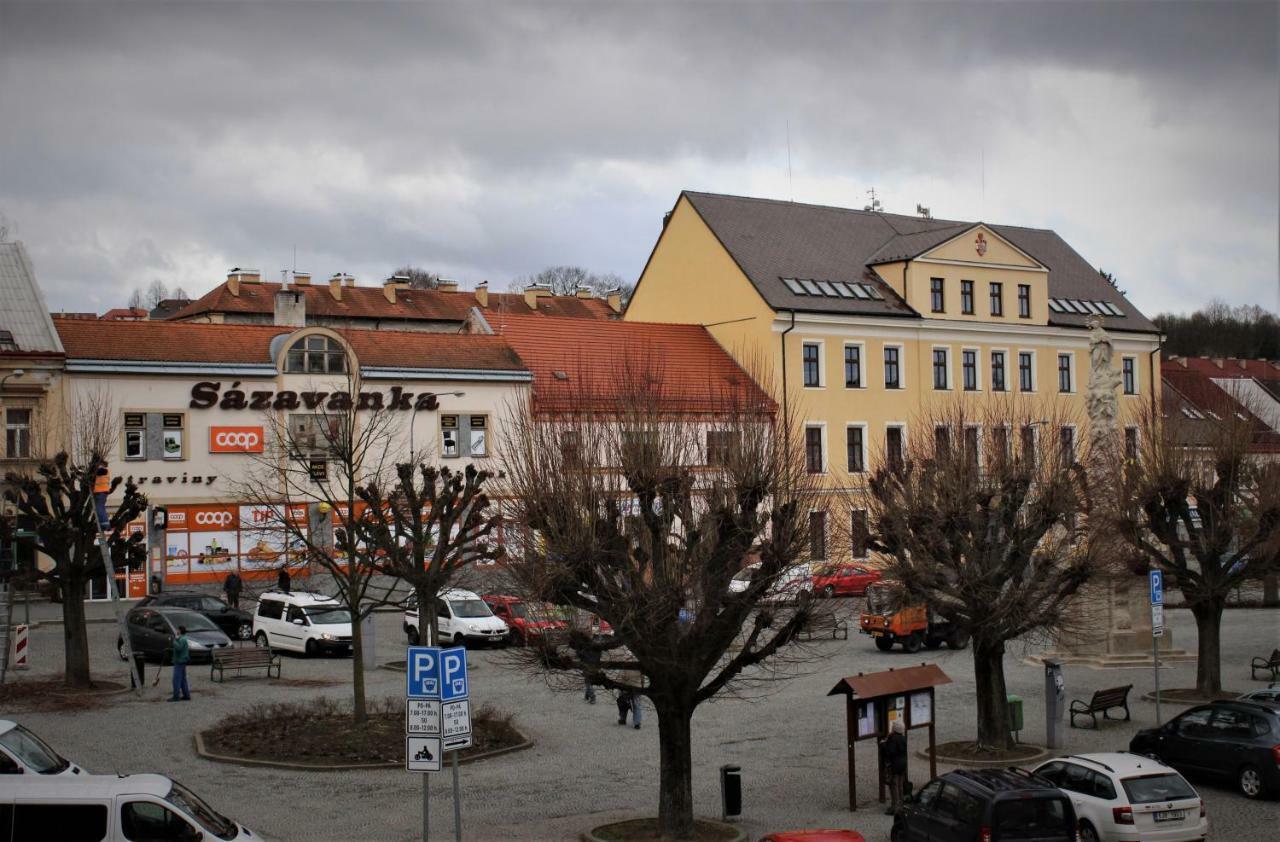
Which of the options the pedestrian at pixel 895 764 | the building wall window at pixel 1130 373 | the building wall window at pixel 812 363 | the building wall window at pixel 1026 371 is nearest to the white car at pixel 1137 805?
the pedestrian at pixel 895 764

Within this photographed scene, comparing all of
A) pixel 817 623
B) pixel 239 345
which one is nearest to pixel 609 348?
pixel 239 345

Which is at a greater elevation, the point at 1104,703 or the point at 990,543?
the point at 990,543

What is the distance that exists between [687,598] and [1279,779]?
960 cm

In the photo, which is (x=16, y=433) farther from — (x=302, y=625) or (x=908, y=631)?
(x=908, y=631)

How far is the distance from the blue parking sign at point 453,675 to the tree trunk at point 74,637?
1825cm

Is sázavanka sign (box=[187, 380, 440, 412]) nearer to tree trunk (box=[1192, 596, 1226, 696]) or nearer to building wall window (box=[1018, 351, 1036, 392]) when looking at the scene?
tree trunk (box=[1192, 596, 1226, 696])

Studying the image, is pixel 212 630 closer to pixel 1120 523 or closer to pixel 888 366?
pixel 1120 523

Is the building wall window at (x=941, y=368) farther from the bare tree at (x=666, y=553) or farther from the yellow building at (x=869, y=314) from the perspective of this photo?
the bare tree at (x=666, y=553)

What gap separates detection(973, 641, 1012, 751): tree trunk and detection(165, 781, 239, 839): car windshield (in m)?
13.4

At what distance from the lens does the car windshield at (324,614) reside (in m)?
38.2

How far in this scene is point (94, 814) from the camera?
51.2 ft

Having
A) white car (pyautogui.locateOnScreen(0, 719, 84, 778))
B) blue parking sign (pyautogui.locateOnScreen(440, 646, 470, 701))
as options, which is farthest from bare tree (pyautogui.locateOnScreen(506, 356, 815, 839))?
white car (pyautogui.locateOnScreen(0, 719, 84, 778))

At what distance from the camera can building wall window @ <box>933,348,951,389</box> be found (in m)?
62.6

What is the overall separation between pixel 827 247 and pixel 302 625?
3404 centimetres
